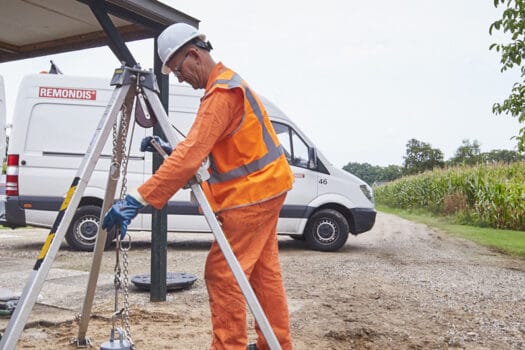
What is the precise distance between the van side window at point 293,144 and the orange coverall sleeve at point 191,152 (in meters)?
6.93

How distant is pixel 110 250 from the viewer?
9.73 m

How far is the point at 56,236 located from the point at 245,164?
1.05 meters

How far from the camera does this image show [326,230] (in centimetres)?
991

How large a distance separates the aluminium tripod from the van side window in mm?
6518

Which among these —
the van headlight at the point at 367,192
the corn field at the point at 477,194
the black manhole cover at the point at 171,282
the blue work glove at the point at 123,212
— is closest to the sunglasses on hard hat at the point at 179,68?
the blue work glove at the point at 123,212

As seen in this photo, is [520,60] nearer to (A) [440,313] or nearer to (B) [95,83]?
(A) [440,313]

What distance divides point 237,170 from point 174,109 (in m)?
6.81

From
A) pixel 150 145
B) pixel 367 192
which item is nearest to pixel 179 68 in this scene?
pixel 150 145

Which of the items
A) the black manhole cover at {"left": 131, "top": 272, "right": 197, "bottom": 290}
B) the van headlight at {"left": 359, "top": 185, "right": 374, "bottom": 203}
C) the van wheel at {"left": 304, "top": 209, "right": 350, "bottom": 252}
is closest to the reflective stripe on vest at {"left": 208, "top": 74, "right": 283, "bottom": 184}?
the black manhole cover at {"left": 131, "top": 272, "right": 197, "bottom": 290}

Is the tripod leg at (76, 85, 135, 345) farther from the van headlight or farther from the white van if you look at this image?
the van headlight

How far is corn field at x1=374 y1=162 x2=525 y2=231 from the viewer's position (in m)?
15.4

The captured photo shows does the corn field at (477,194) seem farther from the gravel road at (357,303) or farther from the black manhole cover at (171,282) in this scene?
the black manhole cover at (171,282)

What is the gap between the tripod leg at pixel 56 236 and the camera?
103 inches

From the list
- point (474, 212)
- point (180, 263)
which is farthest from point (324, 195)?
point (474, 212)
